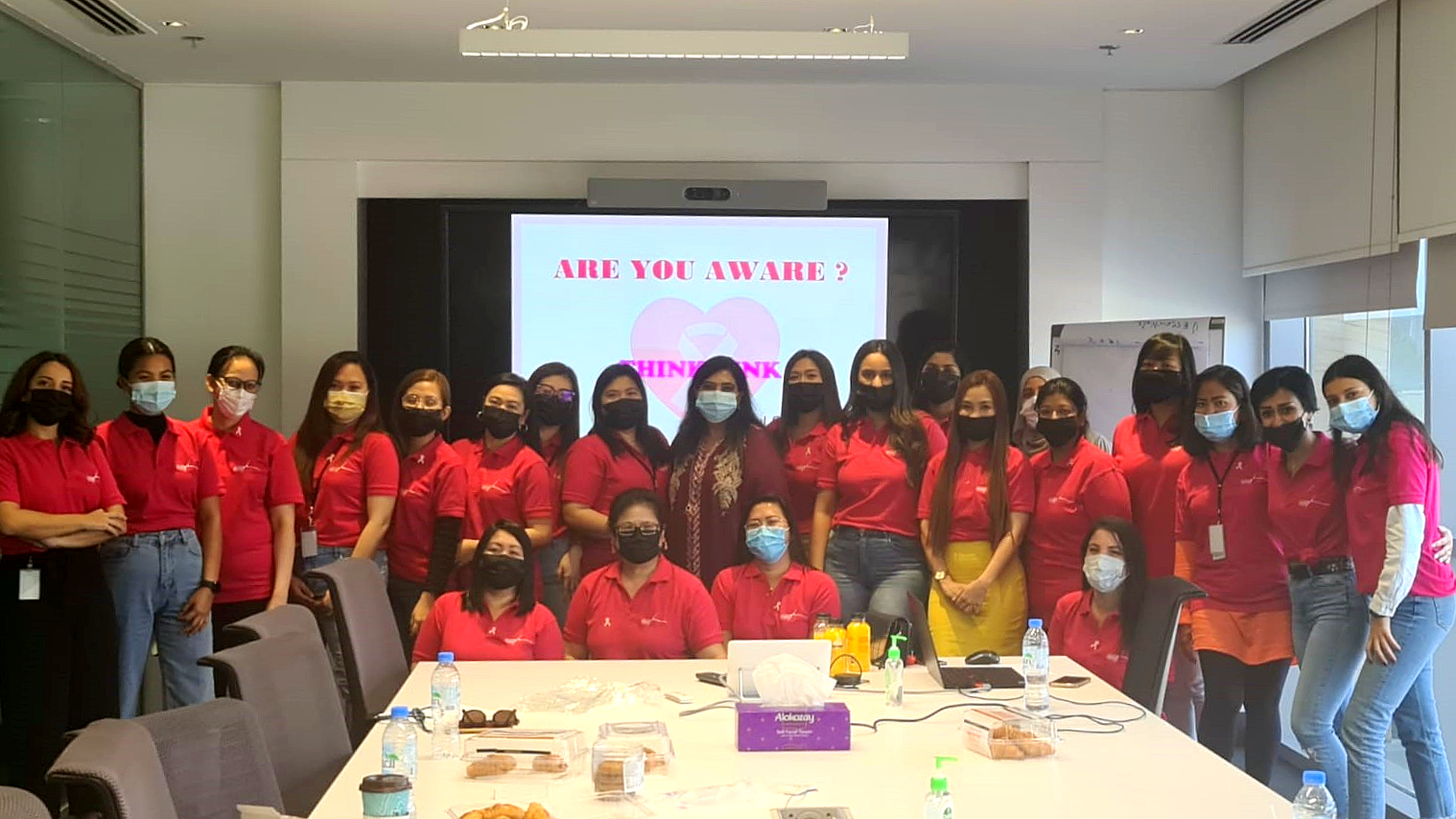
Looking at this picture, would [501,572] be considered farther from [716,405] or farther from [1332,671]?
[1332,671]

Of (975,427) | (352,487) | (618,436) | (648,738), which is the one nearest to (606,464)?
(618,436)

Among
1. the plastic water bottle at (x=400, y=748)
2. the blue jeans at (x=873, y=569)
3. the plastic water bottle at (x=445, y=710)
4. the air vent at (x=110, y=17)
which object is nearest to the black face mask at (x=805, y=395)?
the blue jeans at (x=873, y=569)

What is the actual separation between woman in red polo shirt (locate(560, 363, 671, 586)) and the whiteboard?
223 centimetres

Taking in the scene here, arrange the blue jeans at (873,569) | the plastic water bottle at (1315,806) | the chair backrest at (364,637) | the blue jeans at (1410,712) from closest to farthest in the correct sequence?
the plastic water bottle at (1315,806) → the chair backrest at (364,637) → the blue jeans at (1410,712) → the blue jeans at (873,569)

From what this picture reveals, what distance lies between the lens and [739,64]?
6.36 metres

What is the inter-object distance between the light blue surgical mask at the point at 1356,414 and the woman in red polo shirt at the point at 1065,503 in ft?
2.45

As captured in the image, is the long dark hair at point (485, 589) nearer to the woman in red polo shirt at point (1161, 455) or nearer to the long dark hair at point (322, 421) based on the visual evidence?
the long dark hair at point (322, 421)

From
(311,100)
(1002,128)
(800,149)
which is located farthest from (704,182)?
(311,100)

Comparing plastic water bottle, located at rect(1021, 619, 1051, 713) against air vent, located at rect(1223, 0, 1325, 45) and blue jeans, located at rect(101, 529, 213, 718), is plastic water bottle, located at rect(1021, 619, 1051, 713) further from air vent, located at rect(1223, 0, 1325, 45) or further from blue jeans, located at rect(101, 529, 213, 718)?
blue jeans, located at rect(101, 529, 213, 718)

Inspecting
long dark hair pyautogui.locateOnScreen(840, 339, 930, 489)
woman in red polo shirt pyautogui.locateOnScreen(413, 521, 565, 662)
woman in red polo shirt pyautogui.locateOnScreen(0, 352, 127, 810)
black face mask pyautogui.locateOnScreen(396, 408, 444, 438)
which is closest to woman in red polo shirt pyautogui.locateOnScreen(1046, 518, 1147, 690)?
long dark hair pyautogui.locateOnScreen(840, 339, 930, 489)

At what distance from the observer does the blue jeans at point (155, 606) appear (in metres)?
5.16

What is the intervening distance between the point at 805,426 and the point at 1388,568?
2118mm

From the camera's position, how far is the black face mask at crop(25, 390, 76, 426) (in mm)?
4848

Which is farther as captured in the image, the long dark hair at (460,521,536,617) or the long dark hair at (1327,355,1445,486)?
the long dark hair at (1327,355,1445,486)
